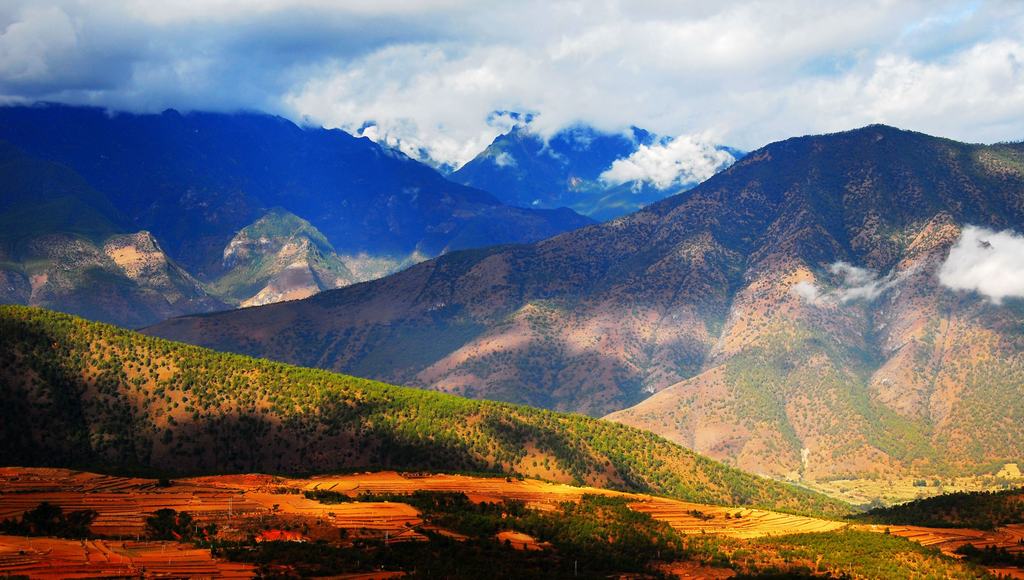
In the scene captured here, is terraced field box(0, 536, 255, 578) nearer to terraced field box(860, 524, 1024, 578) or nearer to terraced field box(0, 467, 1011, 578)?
terraced field box(0, 467, 1011, 578)

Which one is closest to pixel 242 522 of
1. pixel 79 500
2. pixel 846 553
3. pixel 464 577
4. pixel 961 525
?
pixel 79 500

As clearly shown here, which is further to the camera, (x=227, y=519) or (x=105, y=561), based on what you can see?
(x=227, y=519)

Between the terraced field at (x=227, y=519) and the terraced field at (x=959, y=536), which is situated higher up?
the terraced field at (x=227, y=519)

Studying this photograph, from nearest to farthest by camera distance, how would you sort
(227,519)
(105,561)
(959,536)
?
(105,561)
(227,519)
(959,536)

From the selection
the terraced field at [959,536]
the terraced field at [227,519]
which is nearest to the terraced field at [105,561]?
the terraced field at [227,519]

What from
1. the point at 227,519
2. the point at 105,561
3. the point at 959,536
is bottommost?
the point at 959,536

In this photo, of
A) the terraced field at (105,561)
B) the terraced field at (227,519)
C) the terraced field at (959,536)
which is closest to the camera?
the terraced field at (105,561)

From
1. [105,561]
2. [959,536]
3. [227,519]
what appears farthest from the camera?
[959,536]

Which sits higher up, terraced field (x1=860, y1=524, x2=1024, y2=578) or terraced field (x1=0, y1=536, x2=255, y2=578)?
terraced field (x1=0, y1=536, x2=255, y2=578)

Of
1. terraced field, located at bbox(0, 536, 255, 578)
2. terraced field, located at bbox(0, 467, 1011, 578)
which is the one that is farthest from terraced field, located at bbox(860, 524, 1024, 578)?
terraced field, located at bbox(0, 536, 255, 578)

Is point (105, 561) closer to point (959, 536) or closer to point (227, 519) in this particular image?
point (227, 519)

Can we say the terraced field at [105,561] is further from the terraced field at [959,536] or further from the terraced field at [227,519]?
the terraced field at [959,536]

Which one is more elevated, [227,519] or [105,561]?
[227,519]

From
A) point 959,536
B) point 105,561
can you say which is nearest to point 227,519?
point 105,561
